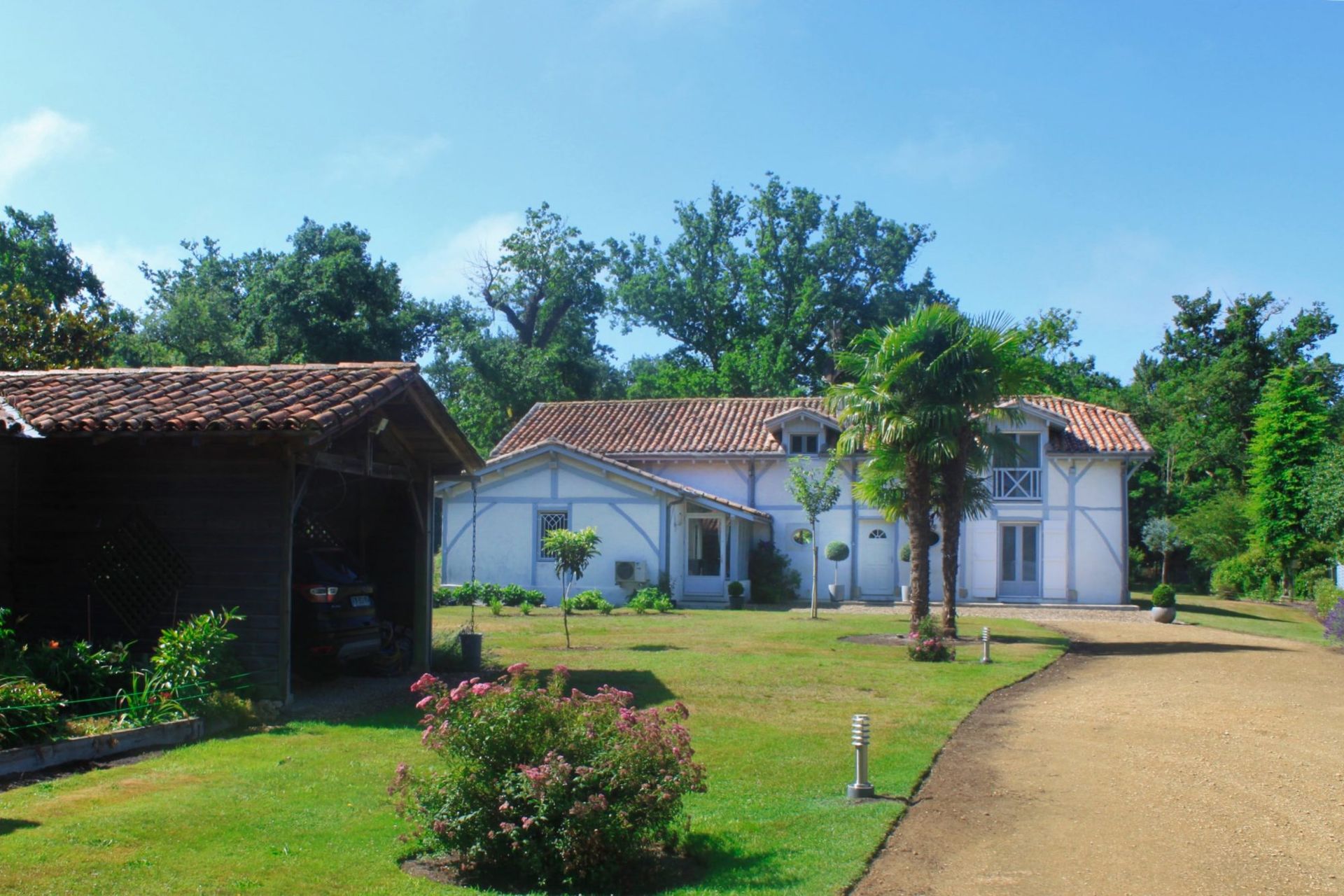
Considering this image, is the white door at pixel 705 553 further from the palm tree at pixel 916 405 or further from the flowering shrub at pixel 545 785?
the flowering shrub at pixel 545 785

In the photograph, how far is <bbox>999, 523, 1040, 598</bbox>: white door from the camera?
32594 mm

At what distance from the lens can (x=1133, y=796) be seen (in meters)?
8.35

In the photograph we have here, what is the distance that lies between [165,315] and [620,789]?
38.2 m

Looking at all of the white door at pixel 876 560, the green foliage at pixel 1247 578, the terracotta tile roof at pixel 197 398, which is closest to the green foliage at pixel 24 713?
the terracotta tile roof at pixel 197 398

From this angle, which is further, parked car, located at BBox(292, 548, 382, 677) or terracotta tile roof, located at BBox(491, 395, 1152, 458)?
terracotta tile roof, located at BBox(491, 395, 1152, 458)

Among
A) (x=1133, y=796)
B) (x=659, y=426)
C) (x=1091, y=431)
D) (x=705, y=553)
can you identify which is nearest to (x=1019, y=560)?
(x=1091, y=431)

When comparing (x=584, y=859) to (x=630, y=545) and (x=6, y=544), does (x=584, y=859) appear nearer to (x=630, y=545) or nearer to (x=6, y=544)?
(x=6, y=544)

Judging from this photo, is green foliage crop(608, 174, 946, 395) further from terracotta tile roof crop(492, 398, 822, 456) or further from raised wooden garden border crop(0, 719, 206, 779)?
raised wooden garden border crop(0, 719, 206, 779)

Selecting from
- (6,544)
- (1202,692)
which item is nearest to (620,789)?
(6,544)

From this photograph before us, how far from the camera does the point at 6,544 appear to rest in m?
11.7

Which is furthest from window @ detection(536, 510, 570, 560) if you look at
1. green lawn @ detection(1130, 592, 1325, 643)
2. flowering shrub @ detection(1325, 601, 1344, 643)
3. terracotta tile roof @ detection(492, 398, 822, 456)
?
flowering shrub @ detection(1325, 601, 1344, 643)

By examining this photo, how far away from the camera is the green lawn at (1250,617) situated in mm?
24469

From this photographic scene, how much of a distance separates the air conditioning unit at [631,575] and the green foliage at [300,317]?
48.1ft

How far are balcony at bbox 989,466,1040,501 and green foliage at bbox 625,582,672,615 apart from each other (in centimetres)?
1065
